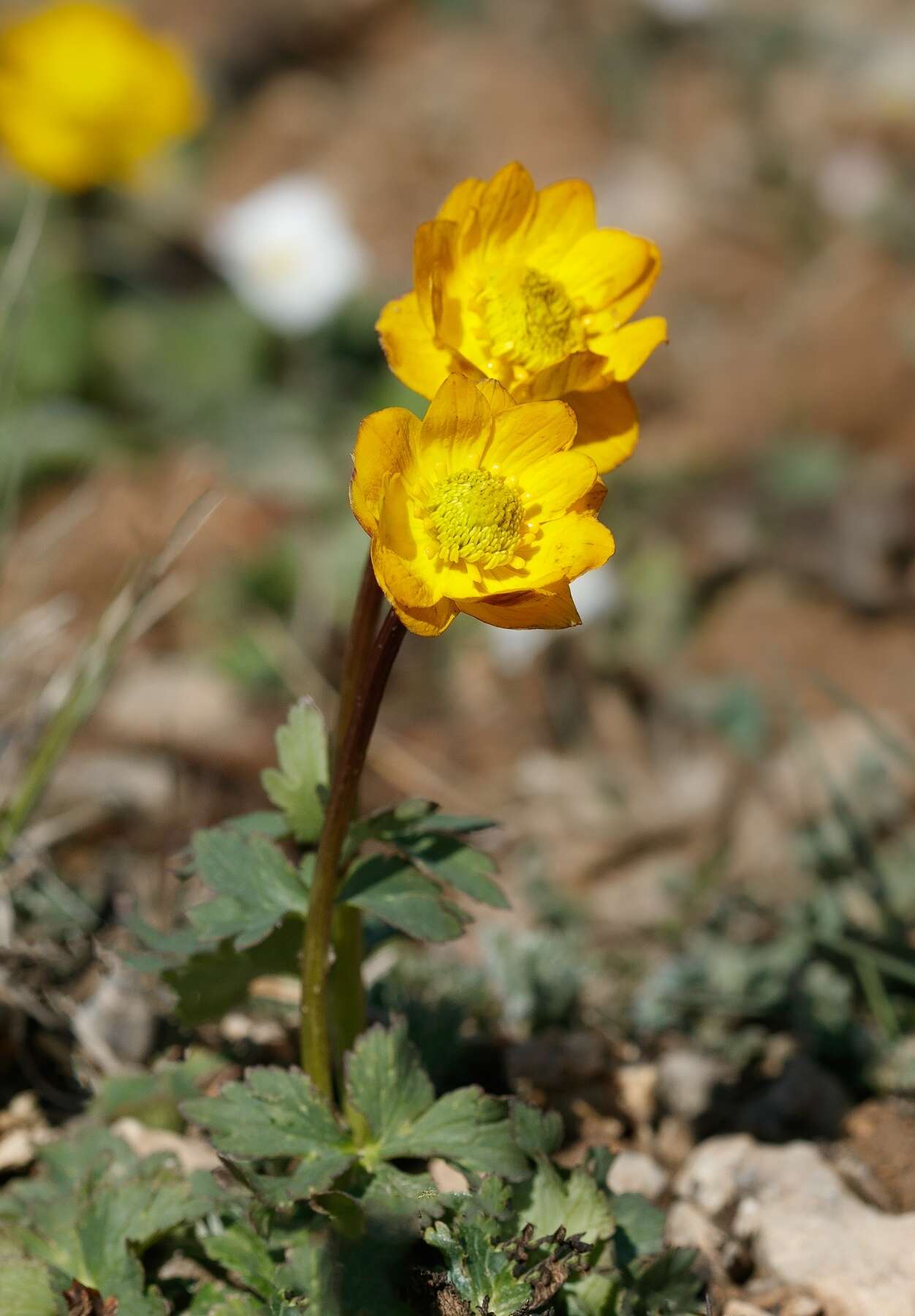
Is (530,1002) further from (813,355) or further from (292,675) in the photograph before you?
(813,355)

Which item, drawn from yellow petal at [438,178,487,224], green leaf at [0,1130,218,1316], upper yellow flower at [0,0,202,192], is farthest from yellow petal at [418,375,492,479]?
upper yellow flower at [0,0,202,192]

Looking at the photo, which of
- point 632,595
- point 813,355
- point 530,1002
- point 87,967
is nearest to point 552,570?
point 530,1002

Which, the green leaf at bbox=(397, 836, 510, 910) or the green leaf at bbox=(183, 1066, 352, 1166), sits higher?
the green leaf at bbox=(397, 836, 510, 910)

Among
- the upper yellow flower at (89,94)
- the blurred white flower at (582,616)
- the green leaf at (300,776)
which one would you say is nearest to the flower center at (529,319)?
the green leaf at (300,776)

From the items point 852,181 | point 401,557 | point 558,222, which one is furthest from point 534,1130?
point 852,181

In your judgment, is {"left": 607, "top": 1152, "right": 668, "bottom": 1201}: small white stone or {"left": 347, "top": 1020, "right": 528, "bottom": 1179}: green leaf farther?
{"left": 607, "top": 1152, "right": 668, "bottom": 1201}: small white stone

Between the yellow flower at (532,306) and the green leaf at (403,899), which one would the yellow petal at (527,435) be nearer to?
the yellow flower at (532,306)

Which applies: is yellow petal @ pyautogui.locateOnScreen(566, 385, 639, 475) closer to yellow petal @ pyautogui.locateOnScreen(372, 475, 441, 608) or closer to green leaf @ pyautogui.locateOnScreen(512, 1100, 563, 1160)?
yellow petal @ pyautogui.locateOnScreen(372, 475, 441, 608)
